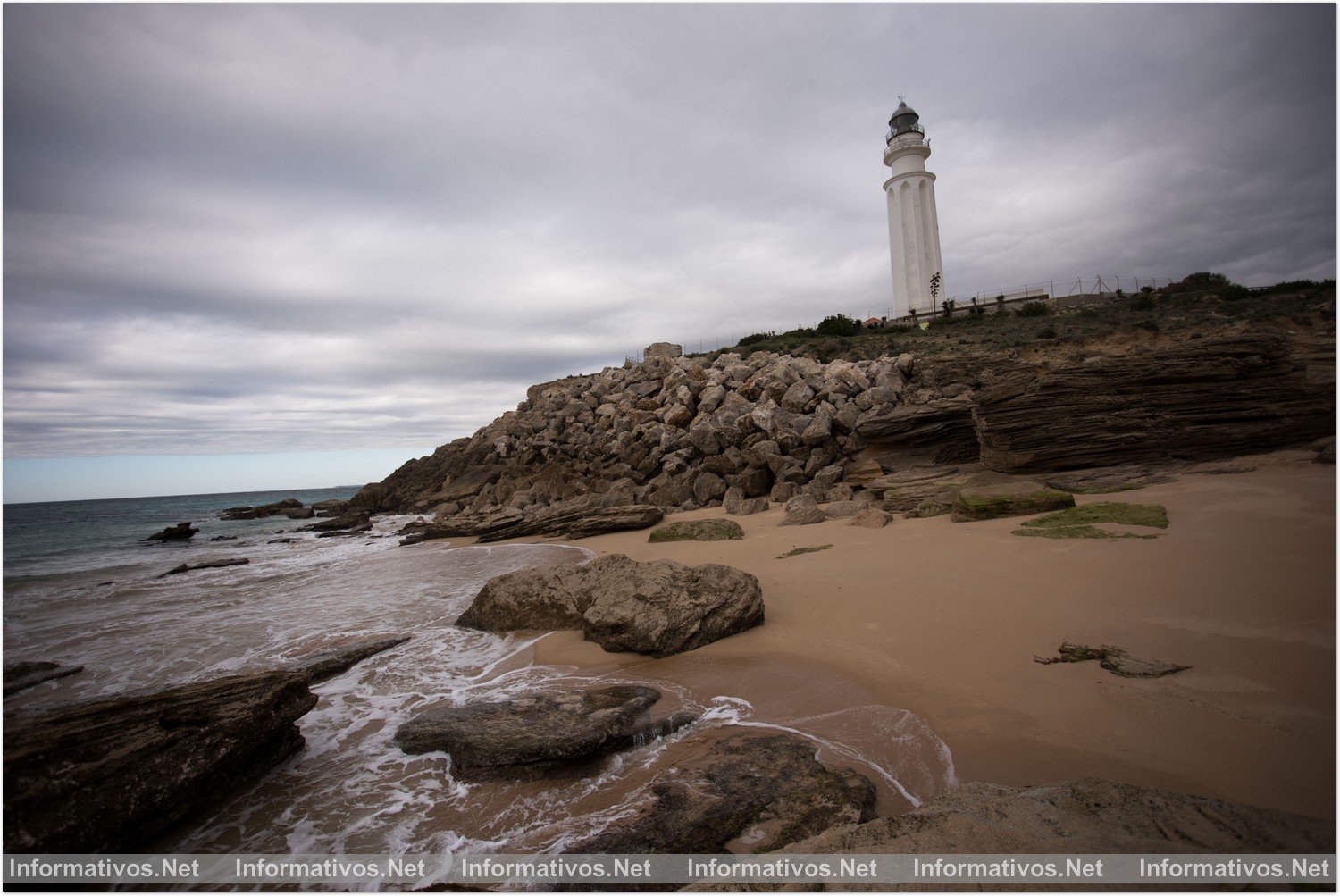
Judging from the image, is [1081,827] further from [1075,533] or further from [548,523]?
[548,523]

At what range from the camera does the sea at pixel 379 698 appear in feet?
9.97

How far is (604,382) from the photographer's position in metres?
26.4

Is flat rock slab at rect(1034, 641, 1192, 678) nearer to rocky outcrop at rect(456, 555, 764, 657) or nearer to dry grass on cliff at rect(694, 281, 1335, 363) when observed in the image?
rocky outcrop at rect(456, 555, 764, 657)

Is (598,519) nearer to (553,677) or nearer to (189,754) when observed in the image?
(553,677)

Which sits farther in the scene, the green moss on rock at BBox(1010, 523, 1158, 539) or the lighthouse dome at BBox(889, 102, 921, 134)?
the lighthouse dome at BBox(889, 102, 921, 134)

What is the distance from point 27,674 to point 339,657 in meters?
3.29

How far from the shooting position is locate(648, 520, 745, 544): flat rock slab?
433 inches

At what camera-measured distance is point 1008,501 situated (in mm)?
8547

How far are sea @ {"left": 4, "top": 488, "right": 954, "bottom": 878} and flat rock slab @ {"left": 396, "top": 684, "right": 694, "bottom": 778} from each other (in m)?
0.12

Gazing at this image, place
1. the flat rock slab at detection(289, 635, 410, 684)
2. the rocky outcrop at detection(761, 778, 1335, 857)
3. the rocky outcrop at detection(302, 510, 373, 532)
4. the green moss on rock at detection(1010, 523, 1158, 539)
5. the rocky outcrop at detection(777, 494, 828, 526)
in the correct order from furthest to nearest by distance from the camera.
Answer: the rocky outcrop at detection(302, 510, 373, 532), the rocky outcrop at detection(777, 494, 828, 526), the green moss on rock at detection(1010, 523, 1158, 539), the flat rock slab at detection(289, 635, 410, 684), the rocky outcrop at detection(761, 778, 1335, 857)

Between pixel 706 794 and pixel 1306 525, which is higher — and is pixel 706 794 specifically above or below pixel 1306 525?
below

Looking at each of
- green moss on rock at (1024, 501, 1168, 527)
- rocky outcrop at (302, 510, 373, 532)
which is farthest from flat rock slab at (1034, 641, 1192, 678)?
rocky outcrop at (302, 510, 373, 532)

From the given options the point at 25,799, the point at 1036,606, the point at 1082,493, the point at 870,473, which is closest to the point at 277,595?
the point at 25,799

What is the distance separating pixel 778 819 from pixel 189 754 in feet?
11.1
